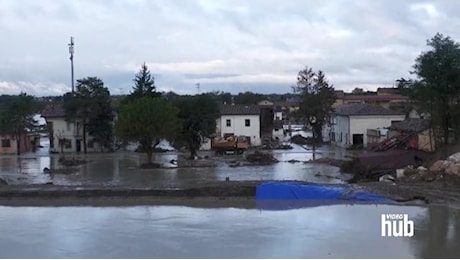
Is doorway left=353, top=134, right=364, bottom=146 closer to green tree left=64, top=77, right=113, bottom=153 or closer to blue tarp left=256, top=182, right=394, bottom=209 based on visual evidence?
green tree left=64, top=77, right=113, bottom=153

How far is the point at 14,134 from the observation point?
161 ft

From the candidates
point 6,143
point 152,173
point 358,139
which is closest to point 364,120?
point 358,139

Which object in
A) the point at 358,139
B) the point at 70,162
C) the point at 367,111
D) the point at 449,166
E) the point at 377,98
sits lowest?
the point at 70,162

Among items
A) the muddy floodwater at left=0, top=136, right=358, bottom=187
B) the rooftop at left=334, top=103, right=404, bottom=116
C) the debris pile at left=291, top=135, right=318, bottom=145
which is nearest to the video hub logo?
the muddy floodwater at left=0, top=136, right=358, bottom=187

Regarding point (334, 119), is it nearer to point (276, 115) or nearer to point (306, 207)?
point (276, 115)

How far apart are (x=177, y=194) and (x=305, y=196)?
512 cm

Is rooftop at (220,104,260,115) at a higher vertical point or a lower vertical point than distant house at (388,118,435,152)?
higher

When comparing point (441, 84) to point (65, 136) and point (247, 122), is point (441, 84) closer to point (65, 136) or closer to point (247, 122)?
point (247, 122)

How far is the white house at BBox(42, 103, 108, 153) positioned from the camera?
49.8 meters

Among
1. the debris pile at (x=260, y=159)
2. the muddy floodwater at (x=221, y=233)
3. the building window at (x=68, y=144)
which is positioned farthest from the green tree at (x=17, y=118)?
the muddy floodwater at (x=221, y=233)

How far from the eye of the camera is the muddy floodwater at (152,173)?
27594 mm

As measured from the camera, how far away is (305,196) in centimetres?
2077

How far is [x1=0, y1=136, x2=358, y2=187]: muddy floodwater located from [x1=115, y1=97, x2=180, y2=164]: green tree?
1957 mm

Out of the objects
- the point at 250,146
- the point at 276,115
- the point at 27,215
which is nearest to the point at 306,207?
the point at 27,215
